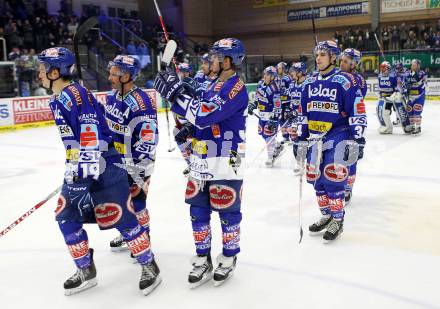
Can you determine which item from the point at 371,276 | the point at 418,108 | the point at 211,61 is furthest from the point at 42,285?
the point at 418,108

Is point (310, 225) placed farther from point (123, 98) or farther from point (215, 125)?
point (123, 98)

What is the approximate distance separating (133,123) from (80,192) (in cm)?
72

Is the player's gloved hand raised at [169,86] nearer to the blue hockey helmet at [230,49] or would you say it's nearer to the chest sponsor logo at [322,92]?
the blue hockey helmet at [230,49]

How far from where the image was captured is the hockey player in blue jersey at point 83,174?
2.91 metres

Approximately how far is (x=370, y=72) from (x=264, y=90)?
13596mm

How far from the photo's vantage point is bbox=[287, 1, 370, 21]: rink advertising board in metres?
24.7

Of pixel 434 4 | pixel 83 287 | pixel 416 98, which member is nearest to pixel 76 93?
pixel 83 287

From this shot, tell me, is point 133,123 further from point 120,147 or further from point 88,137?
point 88,137

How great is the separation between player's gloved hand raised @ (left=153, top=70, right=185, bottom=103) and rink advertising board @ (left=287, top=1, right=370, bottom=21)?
22462 millimetres

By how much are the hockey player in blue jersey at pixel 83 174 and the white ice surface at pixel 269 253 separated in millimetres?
304

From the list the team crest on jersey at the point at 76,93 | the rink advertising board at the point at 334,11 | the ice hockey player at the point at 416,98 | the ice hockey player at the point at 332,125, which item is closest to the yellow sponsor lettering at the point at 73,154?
the team crest on jersey at the point at 76,93

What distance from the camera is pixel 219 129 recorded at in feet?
10.6

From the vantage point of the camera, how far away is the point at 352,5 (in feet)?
81.9

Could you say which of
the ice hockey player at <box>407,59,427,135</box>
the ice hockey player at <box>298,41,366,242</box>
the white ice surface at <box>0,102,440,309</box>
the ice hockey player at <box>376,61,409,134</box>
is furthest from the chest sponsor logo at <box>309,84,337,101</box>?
the ice hockey player at <box>407,59,427,135</box>
